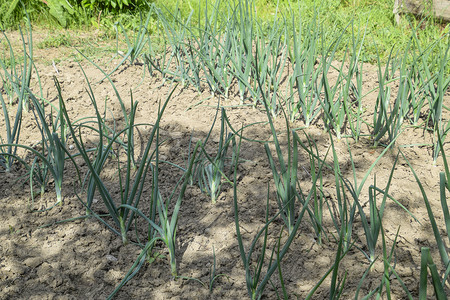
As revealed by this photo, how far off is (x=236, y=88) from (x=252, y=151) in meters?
0.88

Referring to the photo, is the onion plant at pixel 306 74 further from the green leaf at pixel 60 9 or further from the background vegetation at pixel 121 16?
the green leaf at pixel 60 9

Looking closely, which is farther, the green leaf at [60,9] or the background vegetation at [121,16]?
the green leaf at [60,9]

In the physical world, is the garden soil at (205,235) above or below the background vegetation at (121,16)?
below

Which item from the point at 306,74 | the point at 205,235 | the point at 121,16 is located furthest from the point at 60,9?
the point at 205,235

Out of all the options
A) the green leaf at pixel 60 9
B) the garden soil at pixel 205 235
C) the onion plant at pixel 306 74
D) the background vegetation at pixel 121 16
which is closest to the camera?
the garden soil at pixel 205 235

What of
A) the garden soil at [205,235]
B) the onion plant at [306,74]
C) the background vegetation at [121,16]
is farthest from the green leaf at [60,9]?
the onion plant at [306,74]

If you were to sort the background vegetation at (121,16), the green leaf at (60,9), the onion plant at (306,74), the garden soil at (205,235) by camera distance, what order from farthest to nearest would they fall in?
the green leaf at (60,9), the background vegetation at (121,16), the onion plant at (306,74), the garden soil at (205,235)

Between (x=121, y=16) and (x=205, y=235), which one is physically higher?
(x=121, y=16)

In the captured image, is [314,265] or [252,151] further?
[252,151]

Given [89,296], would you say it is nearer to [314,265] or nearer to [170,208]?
[170,208]

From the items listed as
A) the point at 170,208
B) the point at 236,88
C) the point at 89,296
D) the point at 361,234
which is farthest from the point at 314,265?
the point at 236,88

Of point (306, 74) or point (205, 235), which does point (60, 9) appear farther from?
point (205, 235)

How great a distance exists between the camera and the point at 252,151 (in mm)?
2264

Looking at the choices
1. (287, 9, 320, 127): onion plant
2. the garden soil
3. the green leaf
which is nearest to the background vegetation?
the green leaf
